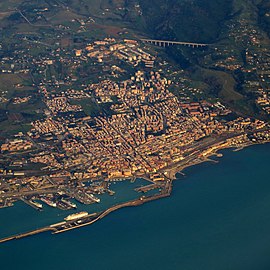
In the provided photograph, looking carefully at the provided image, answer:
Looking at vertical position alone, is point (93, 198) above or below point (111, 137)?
below

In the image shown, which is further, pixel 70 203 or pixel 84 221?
pixel 70 203

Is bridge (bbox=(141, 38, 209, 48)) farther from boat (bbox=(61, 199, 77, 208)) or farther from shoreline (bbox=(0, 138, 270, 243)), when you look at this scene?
boat (bbox=(61, 199, 77, 208))

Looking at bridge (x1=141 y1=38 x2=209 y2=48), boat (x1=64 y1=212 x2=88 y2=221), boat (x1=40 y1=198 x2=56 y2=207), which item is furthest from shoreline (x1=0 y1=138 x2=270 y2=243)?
bridge (x1=141 y1=38 x2=209 y2=48)

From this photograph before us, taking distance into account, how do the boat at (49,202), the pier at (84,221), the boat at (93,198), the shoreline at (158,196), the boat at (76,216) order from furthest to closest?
the boat at (93,198) < the boat at (49,202) < the boat at (76,216) < the shoreline at (158,196) < the pier at (84,221)

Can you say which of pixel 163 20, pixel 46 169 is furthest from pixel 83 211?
pixel 163 20

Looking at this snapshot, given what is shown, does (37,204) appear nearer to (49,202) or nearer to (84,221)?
(49,202)

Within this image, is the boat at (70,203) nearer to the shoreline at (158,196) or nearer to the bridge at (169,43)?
the shoreline at (158,196)

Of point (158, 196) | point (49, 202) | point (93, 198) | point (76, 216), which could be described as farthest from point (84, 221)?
point (158, 196)

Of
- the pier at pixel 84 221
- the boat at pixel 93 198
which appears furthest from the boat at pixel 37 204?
the boat at pixel 93 198

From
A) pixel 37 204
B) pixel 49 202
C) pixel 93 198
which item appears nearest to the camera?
pixel 37 204

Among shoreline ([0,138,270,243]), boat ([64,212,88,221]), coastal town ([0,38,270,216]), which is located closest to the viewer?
shoreline ([0,138,270,243])

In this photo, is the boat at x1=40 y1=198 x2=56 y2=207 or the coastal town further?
the coastal town
